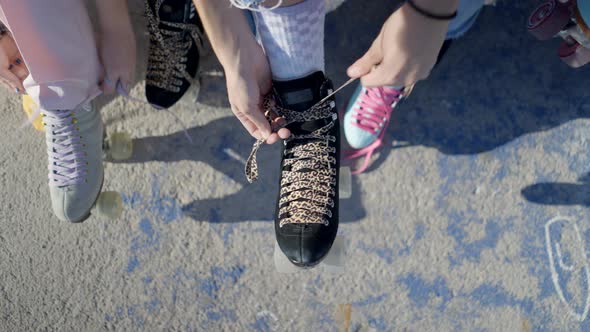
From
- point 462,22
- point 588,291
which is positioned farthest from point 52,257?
point 588,291

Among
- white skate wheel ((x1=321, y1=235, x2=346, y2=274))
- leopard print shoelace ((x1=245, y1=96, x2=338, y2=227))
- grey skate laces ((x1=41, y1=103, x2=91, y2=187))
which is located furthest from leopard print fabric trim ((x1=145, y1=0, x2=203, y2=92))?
white skate wheel ((x1=321, y1=235, x2=346, y2=274))

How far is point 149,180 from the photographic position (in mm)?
1380

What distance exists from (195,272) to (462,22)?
1.09m

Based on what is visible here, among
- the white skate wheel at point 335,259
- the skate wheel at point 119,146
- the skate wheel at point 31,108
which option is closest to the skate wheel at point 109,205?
the skate wheel at point 119,146

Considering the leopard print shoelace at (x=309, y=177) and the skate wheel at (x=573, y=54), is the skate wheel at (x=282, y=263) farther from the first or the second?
the skate wheel at (x=573, y=54)

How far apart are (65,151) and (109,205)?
0.24 m

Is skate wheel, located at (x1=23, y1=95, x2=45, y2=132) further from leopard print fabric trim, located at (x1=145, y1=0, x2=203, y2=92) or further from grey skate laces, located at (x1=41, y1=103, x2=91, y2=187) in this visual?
leopard print fabric trim, located at (x1=145, y1=0, x2=203, y2=92)

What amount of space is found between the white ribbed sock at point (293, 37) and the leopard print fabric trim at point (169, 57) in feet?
1.16

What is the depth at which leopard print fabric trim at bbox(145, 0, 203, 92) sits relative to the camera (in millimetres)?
1210

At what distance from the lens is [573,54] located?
116 cm

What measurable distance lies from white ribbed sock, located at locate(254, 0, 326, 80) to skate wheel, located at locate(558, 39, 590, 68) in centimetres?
71

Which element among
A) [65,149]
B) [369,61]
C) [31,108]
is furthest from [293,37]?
[31,108]

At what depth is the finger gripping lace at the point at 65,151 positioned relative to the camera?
1.18 meters

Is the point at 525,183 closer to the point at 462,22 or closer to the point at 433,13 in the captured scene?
the point at 462,22
